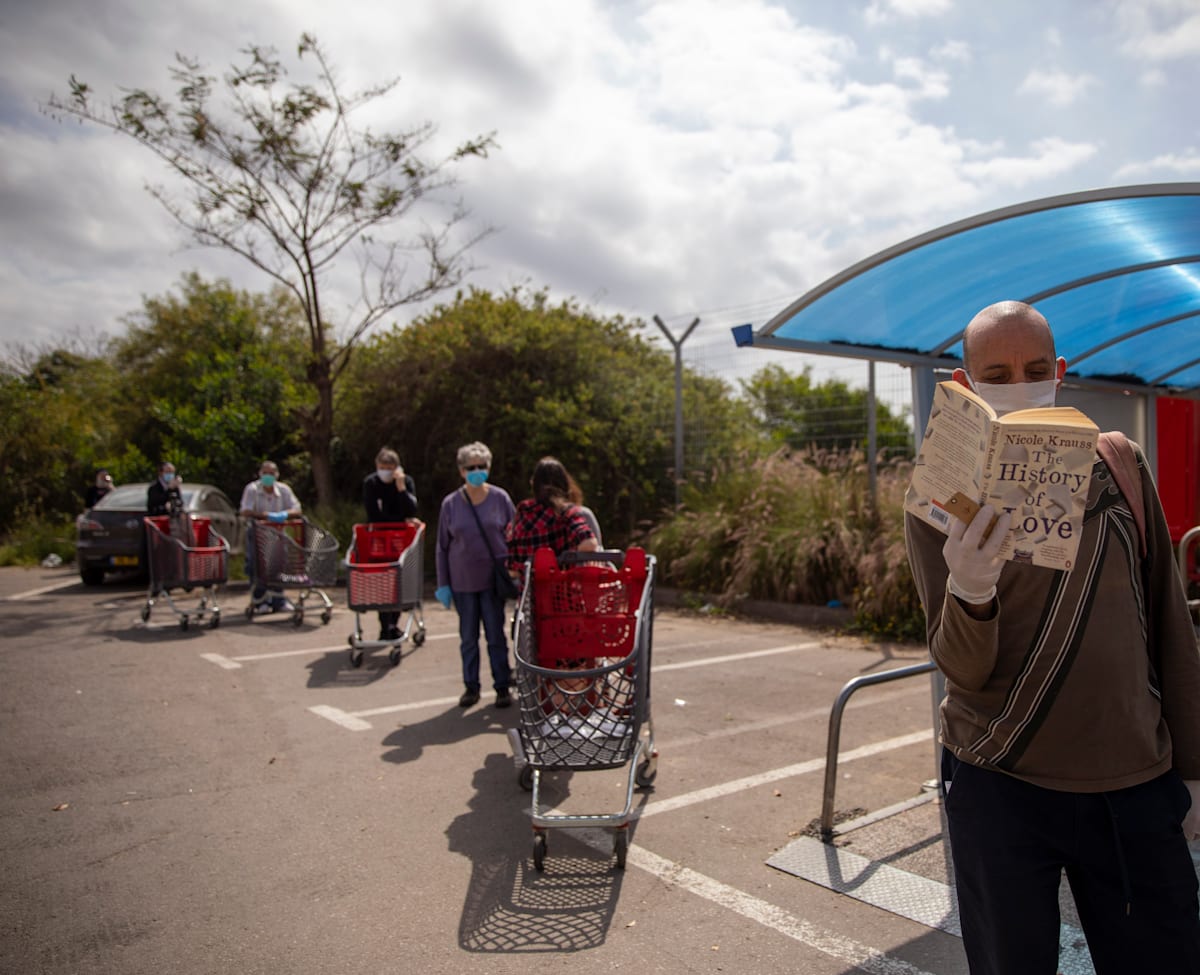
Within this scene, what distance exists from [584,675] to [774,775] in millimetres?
1714

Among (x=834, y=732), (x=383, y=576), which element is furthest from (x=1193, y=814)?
(x=383, y=576)

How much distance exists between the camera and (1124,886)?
1813mm

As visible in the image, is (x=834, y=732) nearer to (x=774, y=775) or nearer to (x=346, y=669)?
(x=774, y=775)

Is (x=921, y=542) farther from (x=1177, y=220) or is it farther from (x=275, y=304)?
(x=275, y=304)

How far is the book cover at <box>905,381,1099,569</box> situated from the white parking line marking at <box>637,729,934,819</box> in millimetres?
3472

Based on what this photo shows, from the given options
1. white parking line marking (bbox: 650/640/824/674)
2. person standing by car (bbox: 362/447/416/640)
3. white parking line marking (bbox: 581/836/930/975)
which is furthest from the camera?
person standing by car (bbox: 362/447/416/640)

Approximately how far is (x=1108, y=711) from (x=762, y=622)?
8.81 meters

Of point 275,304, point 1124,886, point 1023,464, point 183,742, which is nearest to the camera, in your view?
point 1023,464

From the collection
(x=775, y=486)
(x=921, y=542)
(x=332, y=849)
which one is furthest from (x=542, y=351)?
(x=921, y=542)

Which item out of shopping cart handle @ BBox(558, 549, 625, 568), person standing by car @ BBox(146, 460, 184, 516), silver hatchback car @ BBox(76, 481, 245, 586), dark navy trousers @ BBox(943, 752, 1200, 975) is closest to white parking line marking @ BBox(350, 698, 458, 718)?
shopping cart handle @ BBox(558, 549, 625, 568)

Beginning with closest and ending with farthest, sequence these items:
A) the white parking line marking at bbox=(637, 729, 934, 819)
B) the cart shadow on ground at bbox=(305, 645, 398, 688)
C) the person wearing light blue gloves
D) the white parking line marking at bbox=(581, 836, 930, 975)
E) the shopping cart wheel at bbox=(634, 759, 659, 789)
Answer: the white parking line marking at bbox=(581, 836, 930, 975), the white parking line marking at bbox=(637, 729, 934, 819), the shopping cart wheel at bbox=(634, 759, 659, 789), the cart shadow on ground at bbox=(305, 645, 398, 688), the person wearing light blue gloves

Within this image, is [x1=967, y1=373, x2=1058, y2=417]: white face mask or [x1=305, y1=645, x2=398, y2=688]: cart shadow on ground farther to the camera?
[x1=305, y1=645, x2=398, y2=688]: cart shadow on ground

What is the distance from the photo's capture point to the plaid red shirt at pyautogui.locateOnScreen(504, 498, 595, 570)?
597 cm

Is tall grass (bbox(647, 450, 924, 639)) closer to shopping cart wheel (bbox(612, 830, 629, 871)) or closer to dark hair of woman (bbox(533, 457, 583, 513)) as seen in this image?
dark hair of woman (bbox(533, 457, 583, 513))
